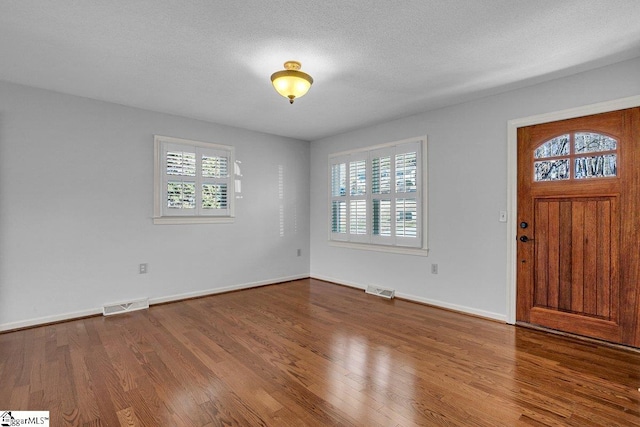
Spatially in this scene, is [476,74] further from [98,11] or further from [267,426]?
[267,426]

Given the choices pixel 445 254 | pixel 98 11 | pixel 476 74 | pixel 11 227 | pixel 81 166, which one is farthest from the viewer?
pixel 445 254

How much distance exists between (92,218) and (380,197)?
381cm

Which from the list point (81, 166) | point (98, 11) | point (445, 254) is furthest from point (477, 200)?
point (81, 166)

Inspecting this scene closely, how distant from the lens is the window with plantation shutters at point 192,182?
427 cm

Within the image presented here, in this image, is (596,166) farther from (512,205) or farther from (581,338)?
(581,338)

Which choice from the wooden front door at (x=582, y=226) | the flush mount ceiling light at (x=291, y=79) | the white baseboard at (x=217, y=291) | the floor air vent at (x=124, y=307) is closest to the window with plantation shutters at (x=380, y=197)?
the white baseboard at (x=217, y=291)

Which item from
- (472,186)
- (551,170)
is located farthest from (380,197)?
(551,170)

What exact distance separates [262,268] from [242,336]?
225cm

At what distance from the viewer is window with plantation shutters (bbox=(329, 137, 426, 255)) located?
14.3 ft

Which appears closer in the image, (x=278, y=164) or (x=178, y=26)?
(x=178, y=26)

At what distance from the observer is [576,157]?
10.1ft

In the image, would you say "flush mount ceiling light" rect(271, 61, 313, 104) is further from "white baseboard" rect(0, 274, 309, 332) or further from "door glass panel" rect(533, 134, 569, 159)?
"white baseboard" rect(0, 274, 309, 332)

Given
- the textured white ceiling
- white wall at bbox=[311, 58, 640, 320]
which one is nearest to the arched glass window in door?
white wall at bbox=[311, 58, 640, 320]

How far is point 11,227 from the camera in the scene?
10.8 feet
